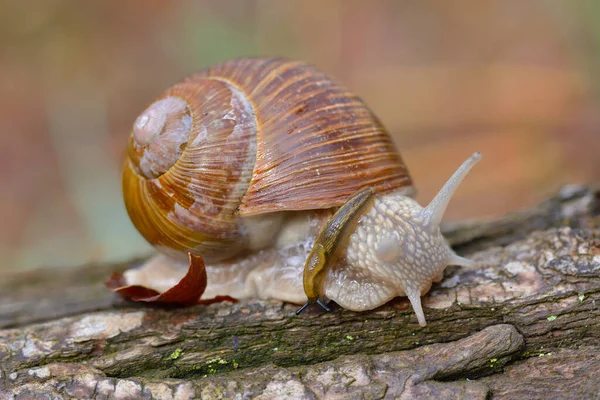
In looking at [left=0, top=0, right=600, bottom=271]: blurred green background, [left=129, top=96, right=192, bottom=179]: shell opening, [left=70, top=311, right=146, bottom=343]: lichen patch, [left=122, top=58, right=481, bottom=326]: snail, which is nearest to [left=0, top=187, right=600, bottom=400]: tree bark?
[left=70, top=311, right=146, bottom=343]: lichen patch

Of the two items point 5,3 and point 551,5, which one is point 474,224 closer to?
point 551,5

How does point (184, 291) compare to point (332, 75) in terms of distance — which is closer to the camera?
point (184, 291)

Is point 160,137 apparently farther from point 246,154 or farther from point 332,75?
point 332,75

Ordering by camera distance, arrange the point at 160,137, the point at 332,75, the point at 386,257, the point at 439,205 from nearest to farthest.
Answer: the point at 386,257, the point at 439,205, the point at 160,137, the point at 332,75

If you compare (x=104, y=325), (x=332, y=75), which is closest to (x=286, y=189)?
(x=104, y=325)

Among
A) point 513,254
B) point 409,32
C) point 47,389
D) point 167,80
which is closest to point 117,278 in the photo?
point 47,389

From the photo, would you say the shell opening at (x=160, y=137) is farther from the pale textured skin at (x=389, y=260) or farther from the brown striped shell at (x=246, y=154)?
the pale textured skin at (x=389, y=260)
